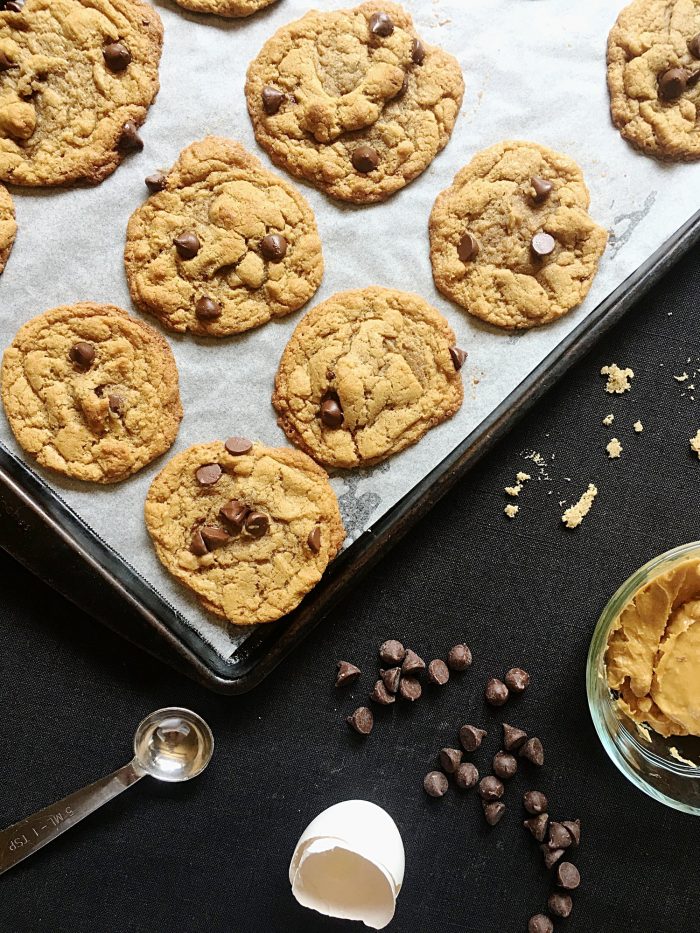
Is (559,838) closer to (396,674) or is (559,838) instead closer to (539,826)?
(539,826)

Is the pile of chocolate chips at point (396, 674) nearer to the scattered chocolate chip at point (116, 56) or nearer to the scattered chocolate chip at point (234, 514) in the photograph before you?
the scattered chocolate chip at point (234, 514)

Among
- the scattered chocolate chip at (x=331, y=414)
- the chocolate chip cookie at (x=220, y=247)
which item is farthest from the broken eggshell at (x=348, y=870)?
the chocolate chip cookie at (x=220, y=247)

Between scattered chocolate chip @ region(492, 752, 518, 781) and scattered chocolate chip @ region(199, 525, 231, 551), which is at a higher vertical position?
scattered chocolate chip @ region(199, 525, 231, 551)

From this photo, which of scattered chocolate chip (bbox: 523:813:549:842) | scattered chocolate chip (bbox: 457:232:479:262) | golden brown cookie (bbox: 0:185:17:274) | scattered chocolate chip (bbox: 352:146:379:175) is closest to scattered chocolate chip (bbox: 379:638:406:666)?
scattered chocolate chip (bbox: 523:813:549:842)

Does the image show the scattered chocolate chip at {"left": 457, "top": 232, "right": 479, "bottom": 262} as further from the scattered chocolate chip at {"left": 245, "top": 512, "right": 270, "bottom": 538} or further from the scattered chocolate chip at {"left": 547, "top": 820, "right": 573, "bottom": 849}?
the scattered chocolate chip at {"left": 547, "top": 820, "right": 573, "bottom": 849}

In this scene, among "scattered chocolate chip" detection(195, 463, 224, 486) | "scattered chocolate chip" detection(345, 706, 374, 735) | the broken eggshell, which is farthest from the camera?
"scattered chocolate chip" detection(345, 706, 374, 735)

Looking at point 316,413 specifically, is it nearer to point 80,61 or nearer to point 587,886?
point 80,61

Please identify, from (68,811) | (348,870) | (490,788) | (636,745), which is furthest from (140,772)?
(636,745)
